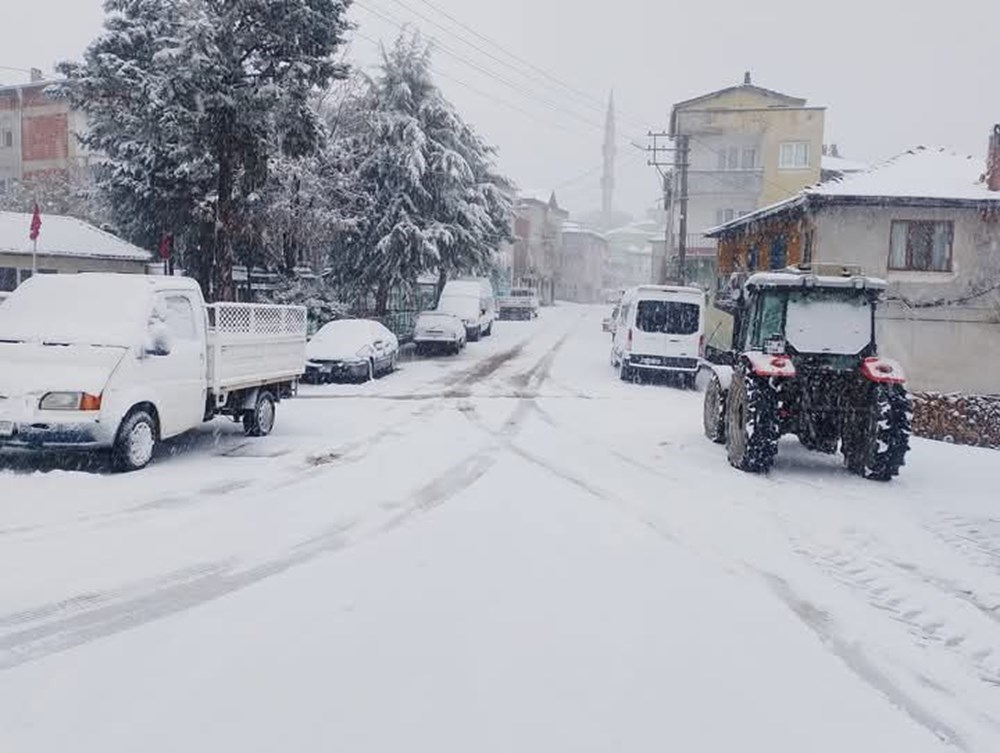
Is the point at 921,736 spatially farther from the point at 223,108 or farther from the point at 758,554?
the point at 223,108

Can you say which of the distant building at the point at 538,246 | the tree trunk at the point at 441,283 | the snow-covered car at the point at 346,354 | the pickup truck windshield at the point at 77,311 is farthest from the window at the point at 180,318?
the distant building at the point at 538,246

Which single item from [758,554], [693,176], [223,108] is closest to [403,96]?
[223,108]

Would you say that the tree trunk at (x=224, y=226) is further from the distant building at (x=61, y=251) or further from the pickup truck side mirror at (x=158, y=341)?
the pickup truck side mirror at (x=158, y=341)

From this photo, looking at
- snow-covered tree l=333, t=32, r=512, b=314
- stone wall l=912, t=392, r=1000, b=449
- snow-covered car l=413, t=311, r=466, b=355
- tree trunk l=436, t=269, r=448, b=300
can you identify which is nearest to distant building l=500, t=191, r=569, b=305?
tree trunk l=436, t=269, r=448, b=300

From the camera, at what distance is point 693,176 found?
4725 centimetres

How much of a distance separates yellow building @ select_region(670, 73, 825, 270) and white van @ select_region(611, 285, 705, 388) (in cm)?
2389

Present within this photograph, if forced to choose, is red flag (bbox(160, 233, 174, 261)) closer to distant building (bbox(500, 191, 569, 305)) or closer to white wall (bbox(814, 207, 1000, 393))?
white wall (bbox(814, 207, 1000, 393))

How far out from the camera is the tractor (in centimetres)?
1012

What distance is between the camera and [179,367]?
A: 9945mm

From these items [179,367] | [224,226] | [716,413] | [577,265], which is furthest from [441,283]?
[577,265]

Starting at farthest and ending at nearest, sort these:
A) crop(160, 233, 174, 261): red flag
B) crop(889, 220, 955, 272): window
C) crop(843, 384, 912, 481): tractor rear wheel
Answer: crop(160, 233, 174, 261): red flag → crop(889, 220, 955, 272): window → crop(843, 384, 912, 481): tractor rear wheel

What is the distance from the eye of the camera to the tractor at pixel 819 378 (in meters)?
10.1

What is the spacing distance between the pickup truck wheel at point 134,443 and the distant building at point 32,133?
48.3 meters

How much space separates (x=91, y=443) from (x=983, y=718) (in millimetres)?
8054
